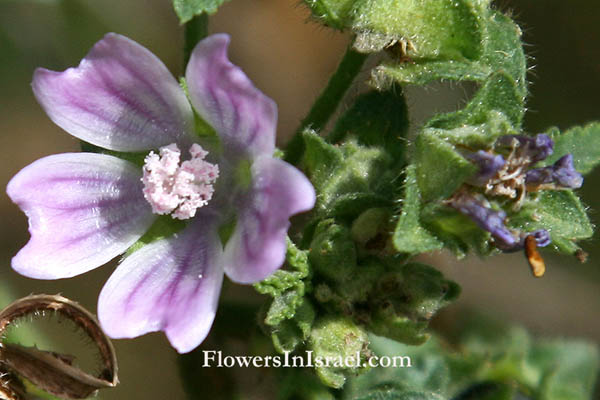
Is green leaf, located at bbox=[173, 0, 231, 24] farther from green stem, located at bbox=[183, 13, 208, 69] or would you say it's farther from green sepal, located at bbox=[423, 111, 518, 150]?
green sepal, located at bbox=[423, 111, 518, 150]

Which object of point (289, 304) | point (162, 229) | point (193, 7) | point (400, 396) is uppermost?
point (193, 7)

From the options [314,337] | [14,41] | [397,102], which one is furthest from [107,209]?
[14,41]

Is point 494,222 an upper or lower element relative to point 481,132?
lower

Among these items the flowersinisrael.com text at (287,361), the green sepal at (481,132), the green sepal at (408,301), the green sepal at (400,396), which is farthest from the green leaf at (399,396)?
the green sepal at (481,132)

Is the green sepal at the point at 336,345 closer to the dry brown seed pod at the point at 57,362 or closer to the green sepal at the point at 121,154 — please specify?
the dry brown seed pod at the point at 57,362

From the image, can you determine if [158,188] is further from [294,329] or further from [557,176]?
[557,176]

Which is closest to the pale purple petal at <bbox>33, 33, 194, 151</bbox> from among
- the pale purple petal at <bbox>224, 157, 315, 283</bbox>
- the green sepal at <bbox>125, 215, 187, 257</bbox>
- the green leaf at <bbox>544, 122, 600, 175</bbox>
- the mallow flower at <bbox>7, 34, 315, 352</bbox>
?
the mallow flower at <bbox>7, 34, 315, 352</bbox>

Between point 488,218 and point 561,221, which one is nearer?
point 488,218

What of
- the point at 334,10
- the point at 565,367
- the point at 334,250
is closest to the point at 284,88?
the point at 565,367
